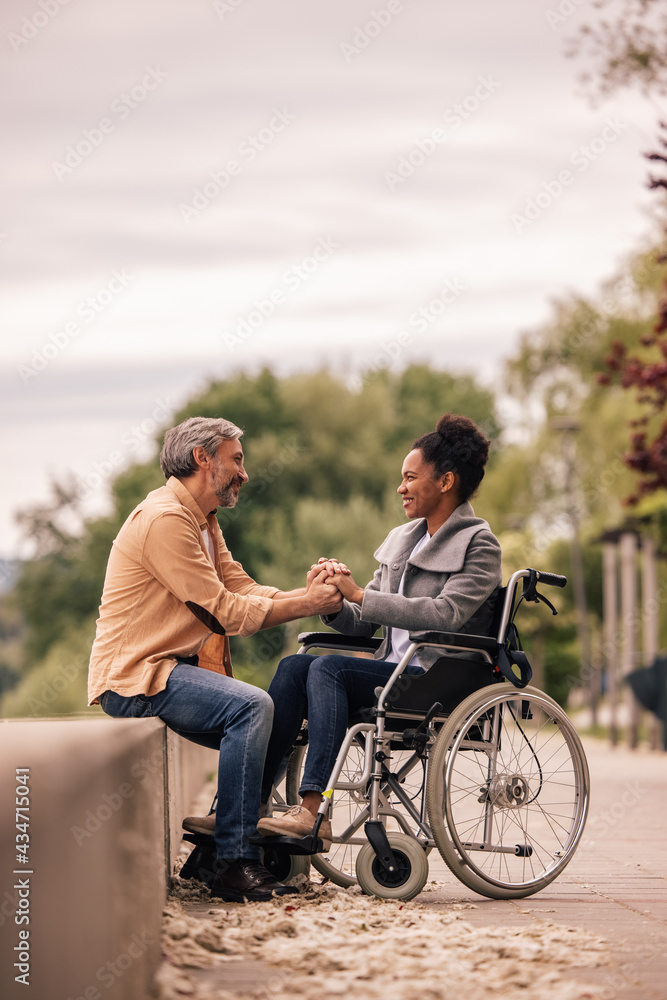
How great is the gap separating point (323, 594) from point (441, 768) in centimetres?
85

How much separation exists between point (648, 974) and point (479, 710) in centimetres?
132

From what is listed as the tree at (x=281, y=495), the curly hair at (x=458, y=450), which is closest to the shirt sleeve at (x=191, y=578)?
the curly hair at (x=458, y=450)

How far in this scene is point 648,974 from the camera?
137 inches

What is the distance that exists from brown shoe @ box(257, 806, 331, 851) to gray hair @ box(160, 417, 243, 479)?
1.37 meters

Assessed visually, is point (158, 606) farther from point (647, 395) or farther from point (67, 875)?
point (647, 395)

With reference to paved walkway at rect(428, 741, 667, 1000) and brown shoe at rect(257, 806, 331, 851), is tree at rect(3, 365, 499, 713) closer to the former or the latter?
paved walkway at rect(428, 741, 667, 1000)

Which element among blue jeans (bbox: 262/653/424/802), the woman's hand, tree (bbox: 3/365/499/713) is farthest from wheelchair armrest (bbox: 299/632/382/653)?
tree (bbox: 3/365/499/713)

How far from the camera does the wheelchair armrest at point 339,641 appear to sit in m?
5.27

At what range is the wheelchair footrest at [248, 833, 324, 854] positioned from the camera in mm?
4422

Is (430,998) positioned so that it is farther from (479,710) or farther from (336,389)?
(336,389)

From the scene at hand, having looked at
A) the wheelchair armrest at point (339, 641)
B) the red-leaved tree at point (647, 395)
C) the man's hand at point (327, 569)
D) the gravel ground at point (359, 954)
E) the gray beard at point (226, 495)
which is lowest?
the gravel ground at point (359, 954)

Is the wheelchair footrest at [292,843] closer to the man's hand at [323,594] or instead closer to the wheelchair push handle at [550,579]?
the man's hand at [323,594]

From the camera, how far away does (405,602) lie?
491 cm

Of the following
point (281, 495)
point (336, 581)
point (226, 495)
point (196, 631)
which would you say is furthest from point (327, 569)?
point (281, 495)
